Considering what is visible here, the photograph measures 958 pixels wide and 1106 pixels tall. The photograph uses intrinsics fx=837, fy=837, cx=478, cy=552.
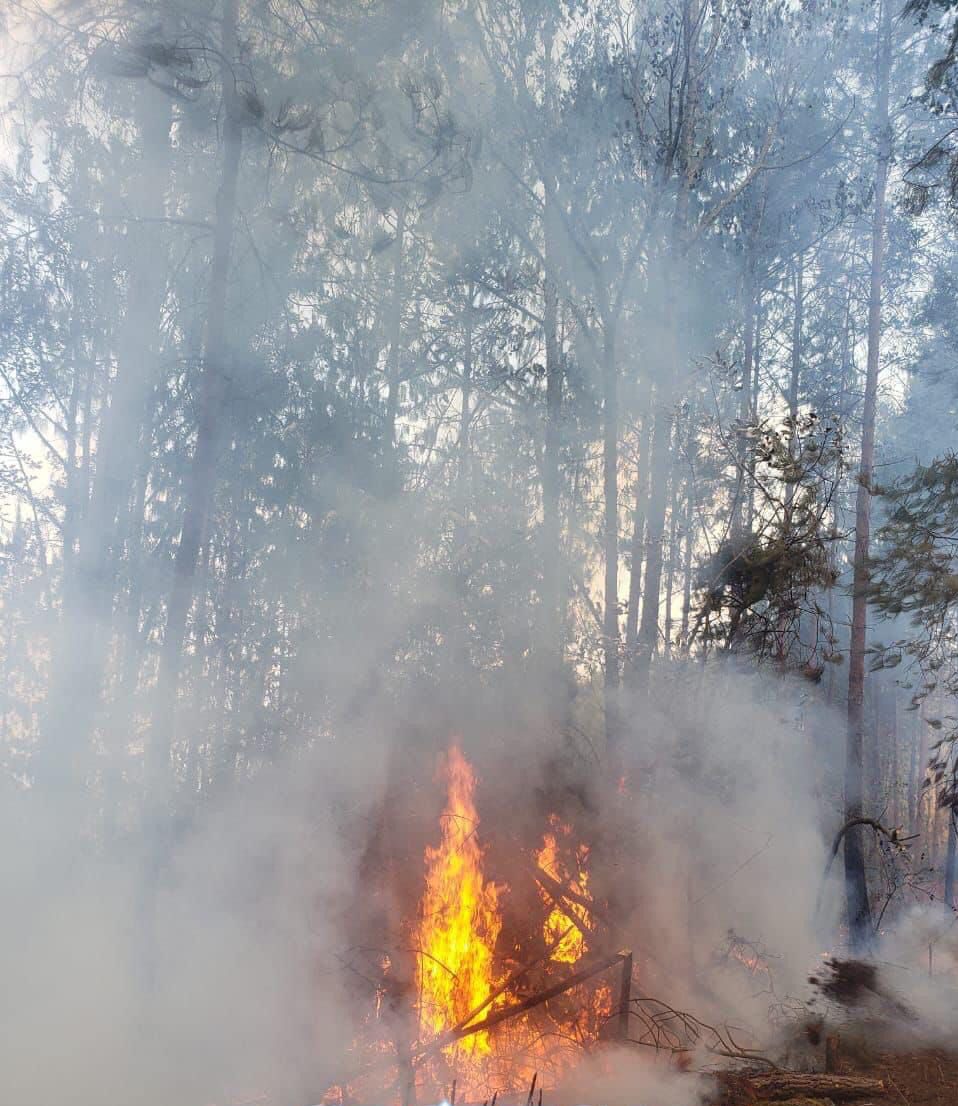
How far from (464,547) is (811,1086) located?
8391 millimetres

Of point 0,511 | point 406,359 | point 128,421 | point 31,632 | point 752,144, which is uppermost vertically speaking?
point 752,144

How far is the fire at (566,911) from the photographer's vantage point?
7940mm

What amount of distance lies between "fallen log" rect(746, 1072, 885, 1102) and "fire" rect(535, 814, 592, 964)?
2165 millimetres

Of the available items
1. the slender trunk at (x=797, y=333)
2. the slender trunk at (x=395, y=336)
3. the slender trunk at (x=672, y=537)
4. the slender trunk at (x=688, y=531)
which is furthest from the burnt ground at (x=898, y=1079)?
the slender trunk at (x=797, y=333)

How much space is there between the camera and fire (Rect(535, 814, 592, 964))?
26.1ft

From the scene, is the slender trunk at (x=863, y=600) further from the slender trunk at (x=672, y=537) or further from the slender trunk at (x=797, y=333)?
the slender trunk at (x=672, y=537)

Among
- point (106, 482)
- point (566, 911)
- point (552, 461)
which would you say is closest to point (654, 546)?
point (552, 461)

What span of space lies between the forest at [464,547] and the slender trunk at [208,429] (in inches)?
1.9

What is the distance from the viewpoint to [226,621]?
14039mm

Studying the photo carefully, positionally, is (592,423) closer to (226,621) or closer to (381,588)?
(381,588)

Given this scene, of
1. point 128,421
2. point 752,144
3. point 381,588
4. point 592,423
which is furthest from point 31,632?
point 752,144

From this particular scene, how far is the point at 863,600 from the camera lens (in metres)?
10.8

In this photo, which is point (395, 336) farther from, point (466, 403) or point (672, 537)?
point (672, 537)

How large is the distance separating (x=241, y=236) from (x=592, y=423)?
5890 millimetres
